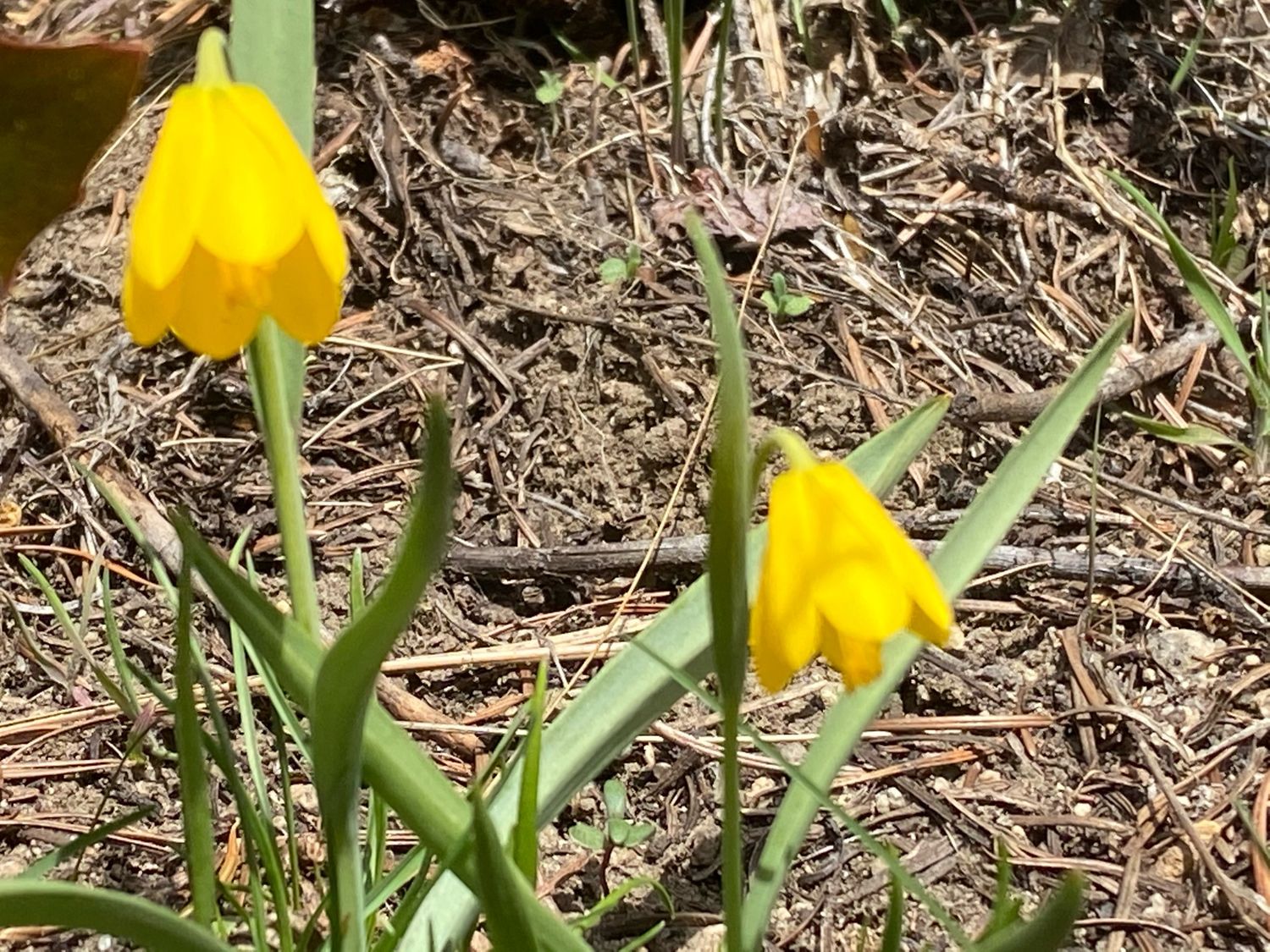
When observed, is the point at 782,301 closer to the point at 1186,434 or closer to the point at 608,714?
the point at 1186,434

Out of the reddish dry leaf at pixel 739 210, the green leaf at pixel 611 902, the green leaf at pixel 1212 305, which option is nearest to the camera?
the green leaf at pixel 611 902

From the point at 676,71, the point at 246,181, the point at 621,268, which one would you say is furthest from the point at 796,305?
the point at 246,181

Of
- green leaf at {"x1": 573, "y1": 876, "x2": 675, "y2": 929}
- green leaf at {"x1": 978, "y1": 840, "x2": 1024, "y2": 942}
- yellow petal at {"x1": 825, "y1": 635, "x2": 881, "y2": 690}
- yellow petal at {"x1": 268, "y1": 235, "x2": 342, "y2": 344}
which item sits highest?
yellow petal at {"x1": 268, "y1": 235, "x2": 342, "y2": 344}

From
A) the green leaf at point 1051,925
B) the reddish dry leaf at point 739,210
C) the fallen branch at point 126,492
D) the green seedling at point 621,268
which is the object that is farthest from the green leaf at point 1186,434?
the green leaf at point 1051,925

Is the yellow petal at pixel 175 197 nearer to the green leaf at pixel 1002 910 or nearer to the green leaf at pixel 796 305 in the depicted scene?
the green leaf at pixel 1002 910

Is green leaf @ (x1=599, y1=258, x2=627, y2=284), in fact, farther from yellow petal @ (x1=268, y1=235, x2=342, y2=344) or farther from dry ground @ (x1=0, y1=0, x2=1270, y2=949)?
yellow petal @ (x1=268, y1=235, x2=342, y2=344)

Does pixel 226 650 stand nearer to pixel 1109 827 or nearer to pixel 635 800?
pixel 635 800

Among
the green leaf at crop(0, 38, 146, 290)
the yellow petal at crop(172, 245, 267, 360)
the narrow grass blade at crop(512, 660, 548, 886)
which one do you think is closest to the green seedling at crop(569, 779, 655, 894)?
the narrow grass blade at crop(512, 660, 548, 886)
